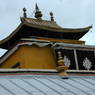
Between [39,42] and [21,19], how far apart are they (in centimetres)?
280

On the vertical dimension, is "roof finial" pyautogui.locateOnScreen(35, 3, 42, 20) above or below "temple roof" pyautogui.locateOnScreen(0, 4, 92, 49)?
above

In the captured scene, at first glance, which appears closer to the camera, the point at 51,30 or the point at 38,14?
the point at 51,30

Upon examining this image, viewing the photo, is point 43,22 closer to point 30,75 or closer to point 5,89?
point 30,75

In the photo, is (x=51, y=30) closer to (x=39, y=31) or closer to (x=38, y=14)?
(x=39, y=31)

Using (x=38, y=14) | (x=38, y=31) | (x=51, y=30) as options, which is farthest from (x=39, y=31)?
→ (x=38, y=14)

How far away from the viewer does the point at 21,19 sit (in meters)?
22.8

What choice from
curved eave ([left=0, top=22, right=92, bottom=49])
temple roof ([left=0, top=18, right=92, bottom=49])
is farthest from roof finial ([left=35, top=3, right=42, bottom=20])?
curved eave ([left=0, top=22, right=92, bottom=49])

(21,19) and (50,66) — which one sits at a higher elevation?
(21,19)

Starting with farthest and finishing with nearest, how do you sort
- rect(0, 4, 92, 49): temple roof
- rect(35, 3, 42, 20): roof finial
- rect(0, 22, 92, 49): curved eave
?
rect(35, 3, 42, 20): roof finial
rect(0, 4, 92, 49): temple roof
rect(0, 22, 92, 49): curved eave

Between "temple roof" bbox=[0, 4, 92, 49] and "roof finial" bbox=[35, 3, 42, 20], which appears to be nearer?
"temple roof" bbox=[0, 4, 92, 49]

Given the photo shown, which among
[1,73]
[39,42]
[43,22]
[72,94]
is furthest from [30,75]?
[43,22]

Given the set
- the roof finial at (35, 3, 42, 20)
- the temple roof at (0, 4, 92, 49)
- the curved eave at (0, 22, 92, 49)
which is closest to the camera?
the curved eave at (0, 22, 92, 49)

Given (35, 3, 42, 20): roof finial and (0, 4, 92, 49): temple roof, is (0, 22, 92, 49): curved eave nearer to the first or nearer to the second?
(0, 4, 92, 49): temple roof

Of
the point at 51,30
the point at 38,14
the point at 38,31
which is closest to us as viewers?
the point at 38,31
